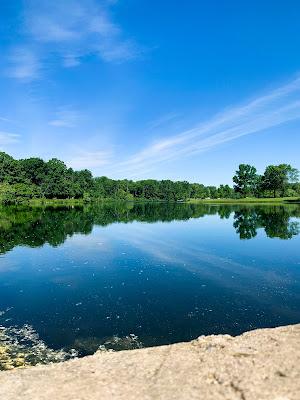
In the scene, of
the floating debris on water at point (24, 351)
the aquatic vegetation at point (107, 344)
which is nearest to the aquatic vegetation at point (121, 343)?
the aquatic vegetation at point (107, 344)

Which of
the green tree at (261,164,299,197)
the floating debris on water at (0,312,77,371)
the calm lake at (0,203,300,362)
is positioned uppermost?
the green tree at (261,164,299,197)

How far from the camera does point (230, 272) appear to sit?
2780 cm

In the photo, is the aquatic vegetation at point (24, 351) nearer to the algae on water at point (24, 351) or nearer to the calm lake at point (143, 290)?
the algae on water at point (24, 351)

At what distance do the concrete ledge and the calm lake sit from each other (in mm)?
2770

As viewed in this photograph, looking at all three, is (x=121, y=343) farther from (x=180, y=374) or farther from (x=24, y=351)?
(x=180, y=374)

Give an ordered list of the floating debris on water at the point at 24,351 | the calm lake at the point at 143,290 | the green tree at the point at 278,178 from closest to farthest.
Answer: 1. the floating debris on water at the point at 24,351
2. the calm lake at the point at 143,290
3. the green tree at the point at 278,178

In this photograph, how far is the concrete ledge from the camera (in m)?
9.45

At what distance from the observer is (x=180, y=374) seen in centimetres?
1066

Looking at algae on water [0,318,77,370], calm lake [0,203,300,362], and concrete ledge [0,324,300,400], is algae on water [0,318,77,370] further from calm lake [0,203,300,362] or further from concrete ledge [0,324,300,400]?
concrete ledge [0,324,300,400]

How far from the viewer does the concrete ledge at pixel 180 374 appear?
945cm

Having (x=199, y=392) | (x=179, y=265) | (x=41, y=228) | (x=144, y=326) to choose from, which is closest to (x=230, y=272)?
(x=179, y=265)

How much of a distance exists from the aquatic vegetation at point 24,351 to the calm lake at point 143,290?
1.49 feet

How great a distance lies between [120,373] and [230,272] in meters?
18.3

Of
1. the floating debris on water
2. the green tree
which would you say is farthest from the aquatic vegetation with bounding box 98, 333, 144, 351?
the green tree
